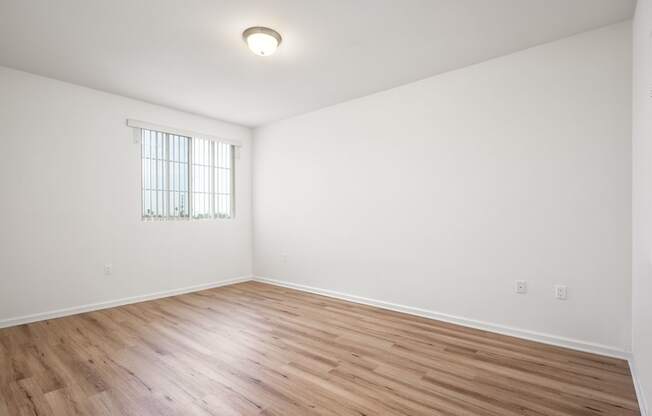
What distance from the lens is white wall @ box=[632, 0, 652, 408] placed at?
5.63 feet

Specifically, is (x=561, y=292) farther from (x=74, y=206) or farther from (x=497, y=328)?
(x=74, y=206)

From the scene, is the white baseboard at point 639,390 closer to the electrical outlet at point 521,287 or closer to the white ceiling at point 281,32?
the electrical outlet at point 521,287

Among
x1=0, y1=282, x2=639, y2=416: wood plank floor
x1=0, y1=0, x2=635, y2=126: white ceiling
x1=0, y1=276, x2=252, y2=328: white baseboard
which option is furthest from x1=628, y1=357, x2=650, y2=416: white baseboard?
x1=0, y1=276, x2=252, y2=328: white baseboard

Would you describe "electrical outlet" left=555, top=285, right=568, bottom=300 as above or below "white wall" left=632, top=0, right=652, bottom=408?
below

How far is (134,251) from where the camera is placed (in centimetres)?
427

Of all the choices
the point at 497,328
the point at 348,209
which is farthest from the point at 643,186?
the point at 348,209

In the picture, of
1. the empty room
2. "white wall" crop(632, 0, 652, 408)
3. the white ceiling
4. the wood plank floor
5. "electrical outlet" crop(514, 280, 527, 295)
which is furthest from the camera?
"electrical outlet" crop(514, 280, 527, 295)

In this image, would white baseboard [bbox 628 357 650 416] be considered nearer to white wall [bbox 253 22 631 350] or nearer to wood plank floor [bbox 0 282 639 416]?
wood plank floor [bbox 0 282 639 416]

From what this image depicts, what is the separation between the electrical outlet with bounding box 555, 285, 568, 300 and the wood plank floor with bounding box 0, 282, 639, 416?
43 cm

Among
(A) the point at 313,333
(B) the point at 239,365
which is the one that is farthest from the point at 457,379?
(B) the point at 239,365

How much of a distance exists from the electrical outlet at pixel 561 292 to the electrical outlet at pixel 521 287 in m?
0.24

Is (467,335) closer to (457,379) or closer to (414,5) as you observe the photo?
(457,379)

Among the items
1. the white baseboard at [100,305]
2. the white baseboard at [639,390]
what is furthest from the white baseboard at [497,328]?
the white baseboard at [100,305]

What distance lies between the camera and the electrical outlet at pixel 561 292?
2.77m
